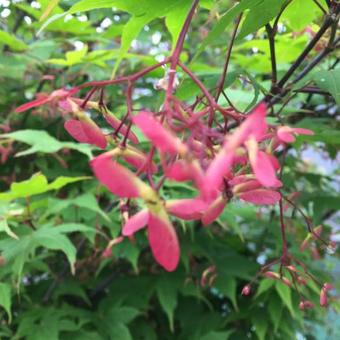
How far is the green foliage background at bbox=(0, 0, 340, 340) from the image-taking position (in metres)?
0.98

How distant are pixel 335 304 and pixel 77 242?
0.52 metres

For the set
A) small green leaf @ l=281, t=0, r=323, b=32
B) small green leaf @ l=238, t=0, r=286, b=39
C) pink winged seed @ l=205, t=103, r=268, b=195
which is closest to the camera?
pink winged seed @ l=205, t=103, r=268, b=195

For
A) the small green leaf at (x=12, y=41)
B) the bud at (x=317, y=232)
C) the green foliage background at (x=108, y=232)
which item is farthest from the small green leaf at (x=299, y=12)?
the small green leaf at (x=12, y=41)

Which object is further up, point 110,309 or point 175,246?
point 175,246

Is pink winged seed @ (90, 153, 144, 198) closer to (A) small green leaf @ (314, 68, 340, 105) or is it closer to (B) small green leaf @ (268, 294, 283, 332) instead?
(A) small green leaf @ (314, 68, 340, 105)

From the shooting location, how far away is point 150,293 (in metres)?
1.18

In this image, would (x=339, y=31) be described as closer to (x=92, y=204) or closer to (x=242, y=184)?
(x=92, y=204)

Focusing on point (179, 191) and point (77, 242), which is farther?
point (77, 242)

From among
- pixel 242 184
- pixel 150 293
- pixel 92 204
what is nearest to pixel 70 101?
pixel 242 184

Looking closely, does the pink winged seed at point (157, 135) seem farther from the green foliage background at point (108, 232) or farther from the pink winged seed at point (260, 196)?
the green foliage background at point (108, 232)

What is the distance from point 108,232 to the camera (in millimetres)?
1172

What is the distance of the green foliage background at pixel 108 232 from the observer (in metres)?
0.98

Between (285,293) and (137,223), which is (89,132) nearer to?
(137,223)

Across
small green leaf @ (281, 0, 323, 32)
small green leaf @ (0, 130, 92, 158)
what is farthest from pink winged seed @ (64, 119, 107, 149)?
small green leaf @ (0, 130, 92, 158)
